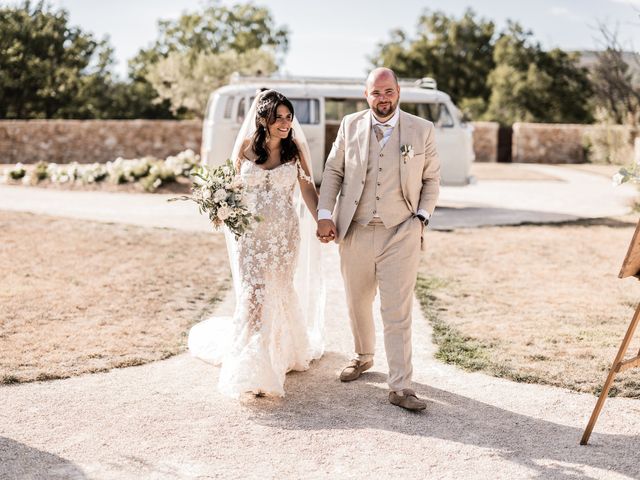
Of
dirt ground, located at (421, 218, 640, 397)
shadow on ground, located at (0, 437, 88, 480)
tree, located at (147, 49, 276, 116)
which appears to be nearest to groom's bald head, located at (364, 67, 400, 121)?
dirt ground, located at (421, 218, 640, 397)

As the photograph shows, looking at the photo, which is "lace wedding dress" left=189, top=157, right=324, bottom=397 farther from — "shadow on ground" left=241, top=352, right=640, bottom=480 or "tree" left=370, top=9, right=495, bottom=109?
"tree" left=370, top=9, right=495, bottom=109

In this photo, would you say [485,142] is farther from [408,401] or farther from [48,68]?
[408,401]

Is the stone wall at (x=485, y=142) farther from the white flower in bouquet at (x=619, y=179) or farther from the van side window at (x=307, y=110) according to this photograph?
the white flower in bouquet at (x=619, y=179)

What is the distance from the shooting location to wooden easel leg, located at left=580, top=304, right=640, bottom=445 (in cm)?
439

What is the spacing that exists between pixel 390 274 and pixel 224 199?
1141 millimetres

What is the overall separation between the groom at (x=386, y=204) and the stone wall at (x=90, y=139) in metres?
23.5

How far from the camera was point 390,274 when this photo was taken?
17.3ft

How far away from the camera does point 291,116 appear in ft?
18.0

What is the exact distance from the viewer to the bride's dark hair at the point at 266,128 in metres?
5.39

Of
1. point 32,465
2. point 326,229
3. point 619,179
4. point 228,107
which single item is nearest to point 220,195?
point 326,229

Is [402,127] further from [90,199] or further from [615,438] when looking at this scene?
[90,199]

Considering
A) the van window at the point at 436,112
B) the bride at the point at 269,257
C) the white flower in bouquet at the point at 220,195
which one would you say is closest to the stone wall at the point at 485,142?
the van window at the point at 436,112

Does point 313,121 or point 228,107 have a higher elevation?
point 228,107

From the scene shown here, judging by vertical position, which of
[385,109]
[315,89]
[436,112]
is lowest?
[385,109]
